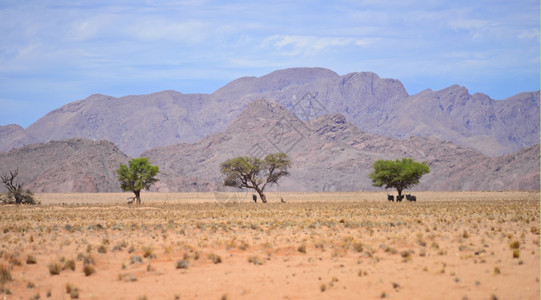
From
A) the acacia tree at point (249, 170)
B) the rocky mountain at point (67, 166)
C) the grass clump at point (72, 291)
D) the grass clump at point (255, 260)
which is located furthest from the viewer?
the rocky mountain at point (67, 166)

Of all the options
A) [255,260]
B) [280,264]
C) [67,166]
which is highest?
[67,166]

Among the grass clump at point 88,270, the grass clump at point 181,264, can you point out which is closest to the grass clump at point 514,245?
the grass clump at point 181,264

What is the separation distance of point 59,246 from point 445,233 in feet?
56.3

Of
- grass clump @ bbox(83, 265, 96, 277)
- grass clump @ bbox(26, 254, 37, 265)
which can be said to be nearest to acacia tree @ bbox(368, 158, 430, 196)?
grass clump @ bbox(26, 254, 37, 265)

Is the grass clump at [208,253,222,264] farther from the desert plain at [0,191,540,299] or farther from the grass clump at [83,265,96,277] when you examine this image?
the grass clump at [83,265,96,277]

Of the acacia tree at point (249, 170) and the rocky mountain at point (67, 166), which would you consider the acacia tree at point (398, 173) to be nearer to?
the acacia tree at point (249, 170)

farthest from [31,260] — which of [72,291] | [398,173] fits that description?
[398,173]

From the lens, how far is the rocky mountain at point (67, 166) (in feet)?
506

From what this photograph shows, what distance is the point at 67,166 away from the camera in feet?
534

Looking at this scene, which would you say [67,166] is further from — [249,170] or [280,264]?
[280,264]

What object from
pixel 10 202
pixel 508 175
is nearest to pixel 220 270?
pixel 10 202

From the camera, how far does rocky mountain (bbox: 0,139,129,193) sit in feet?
506

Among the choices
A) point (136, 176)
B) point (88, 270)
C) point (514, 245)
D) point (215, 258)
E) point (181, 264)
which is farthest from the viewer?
point (136, 176)

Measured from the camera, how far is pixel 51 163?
173 m
